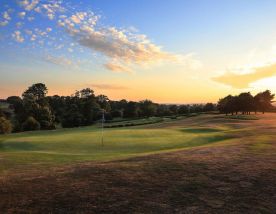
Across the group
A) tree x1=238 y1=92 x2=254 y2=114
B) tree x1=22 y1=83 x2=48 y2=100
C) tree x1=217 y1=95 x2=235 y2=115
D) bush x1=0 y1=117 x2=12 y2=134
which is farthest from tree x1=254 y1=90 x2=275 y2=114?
tree x1=22 y1=83 x2=48 y2=100

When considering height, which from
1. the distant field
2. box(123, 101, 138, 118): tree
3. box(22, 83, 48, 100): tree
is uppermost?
box(22, 83, 48, 100): tree

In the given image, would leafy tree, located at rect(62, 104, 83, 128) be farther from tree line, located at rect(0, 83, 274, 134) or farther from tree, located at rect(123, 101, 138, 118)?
tree, located at rect(123, 101, 138, 118)

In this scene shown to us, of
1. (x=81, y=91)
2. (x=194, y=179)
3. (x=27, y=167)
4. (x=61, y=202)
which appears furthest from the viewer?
(x=81, y=91)

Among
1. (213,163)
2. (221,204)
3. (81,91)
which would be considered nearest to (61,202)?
(221,204)

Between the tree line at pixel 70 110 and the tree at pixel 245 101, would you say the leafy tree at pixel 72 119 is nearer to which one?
the tree line at pixel 70 110

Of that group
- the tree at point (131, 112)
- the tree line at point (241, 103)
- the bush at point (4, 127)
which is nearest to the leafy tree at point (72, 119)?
the tree at point (131, 112)

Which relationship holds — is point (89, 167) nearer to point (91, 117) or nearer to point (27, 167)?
point (27, 167)

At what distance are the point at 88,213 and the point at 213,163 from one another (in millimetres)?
8576

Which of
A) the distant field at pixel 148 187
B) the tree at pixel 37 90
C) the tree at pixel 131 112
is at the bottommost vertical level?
the distant field at pixel 148 187

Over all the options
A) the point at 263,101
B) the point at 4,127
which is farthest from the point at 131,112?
the point at 4,127

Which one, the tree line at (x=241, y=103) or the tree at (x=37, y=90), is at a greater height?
the tree at (x=37, y=90)

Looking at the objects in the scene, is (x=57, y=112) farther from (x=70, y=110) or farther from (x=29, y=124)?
(x=29, y=124)

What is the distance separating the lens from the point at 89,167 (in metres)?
14.6

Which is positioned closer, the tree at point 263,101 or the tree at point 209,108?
the tree at point 263,101
